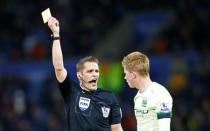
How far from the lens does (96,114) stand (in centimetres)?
816

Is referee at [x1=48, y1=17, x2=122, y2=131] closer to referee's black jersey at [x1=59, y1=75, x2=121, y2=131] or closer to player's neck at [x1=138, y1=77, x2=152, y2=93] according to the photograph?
referee's black jersey at [x1=59, y1=75, x2=121, y2=131]

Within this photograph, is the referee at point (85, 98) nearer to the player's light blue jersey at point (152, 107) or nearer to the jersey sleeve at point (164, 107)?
the player's light blue jersey at point (152, 107)

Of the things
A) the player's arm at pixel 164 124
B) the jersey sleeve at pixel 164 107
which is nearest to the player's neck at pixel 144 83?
the jersey sleeve at pixel 164 107

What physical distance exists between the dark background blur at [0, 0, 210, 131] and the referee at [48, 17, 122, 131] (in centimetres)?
683

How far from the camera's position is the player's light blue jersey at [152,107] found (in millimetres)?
7551

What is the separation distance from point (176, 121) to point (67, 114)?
7.00 metres

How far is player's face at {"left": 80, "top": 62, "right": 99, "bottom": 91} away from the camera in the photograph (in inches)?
320

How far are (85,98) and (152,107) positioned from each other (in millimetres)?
835

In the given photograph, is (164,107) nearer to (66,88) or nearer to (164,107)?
(164,107)

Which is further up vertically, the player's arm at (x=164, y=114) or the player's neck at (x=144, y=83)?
the player's neck at (x=144, y=83)

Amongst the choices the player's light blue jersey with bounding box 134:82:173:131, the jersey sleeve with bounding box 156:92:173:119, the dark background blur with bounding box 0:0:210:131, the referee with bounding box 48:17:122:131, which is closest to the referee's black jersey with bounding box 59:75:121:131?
the referee with bounding box 48:17:122:131

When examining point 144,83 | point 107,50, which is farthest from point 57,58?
point 107,50

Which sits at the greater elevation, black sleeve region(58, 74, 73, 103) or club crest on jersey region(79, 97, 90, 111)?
black sleeve region(58, 74, 73, 103)

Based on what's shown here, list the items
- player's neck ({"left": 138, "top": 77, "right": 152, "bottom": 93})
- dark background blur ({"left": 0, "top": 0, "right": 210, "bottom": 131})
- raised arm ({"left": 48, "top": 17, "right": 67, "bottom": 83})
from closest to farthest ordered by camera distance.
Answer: player's neck ({"left": 138, "top": 77, "right": 152, "bottom": 93}), raised arm ({"left": 48, "top": 17, "right": 67, "bottom": 83}), dark background blur ({"left": 0, "top": 0, "right": 210, "bottom": 131})
